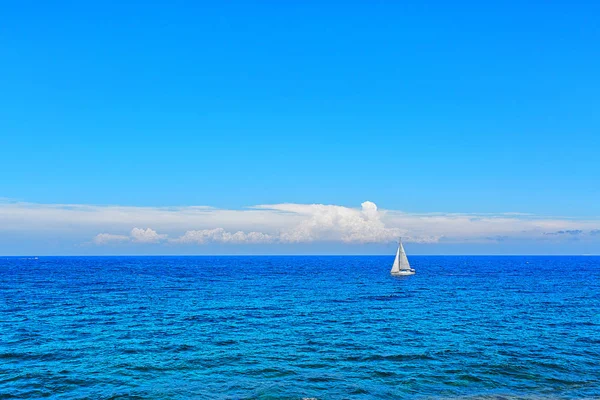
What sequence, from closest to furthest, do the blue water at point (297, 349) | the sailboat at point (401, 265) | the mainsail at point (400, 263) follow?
the blue water at point (297, 349), the sailboat at point (401, 265), the mainsail at point (400, 263)

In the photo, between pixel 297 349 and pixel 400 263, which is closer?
pixel 297 349

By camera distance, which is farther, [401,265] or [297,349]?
[401,265]

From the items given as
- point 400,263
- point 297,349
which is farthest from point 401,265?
point 297,349

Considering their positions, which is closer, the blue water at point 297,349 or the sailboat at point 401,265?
the blue water at point 297,349

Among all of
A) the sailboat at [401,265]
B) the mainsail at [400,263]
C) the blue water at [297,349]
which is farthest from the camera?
the mainsail at [400,263]

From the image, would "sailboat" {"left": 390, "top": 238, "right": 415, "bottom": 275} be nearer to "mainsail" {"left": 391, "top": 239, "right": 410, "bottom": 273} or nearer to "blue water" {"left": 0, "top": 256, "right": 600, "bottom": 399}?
"mainsail" {"left": 391, "top": 239, "right": 410, "bottom": 273}

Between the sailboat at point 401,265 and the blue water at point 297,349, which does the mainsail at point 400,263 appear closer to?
the sailboat at point 401,265

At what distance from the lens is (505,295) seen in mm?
92750

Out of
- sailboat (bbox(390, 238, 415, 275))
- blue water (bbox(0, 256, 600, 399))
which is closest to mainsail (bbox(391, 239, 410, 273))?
sailboat (bbox(390, 238, 415, 275))

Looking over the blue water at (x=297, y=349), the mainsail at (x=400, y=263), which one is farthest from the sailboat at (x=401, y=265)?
the blue water at (x=297, y=349)

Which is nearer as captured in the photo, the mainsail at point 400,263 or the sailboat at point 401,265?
the sailboat at point 401,265

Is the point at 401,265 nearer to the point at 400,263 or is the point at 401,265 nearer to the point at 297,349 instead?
the point at 400,263

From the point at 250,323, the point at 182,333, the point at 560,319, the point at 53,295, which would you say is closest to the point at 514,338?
the point at 560,319

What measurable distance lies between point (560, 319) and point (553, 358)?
81.2ft
